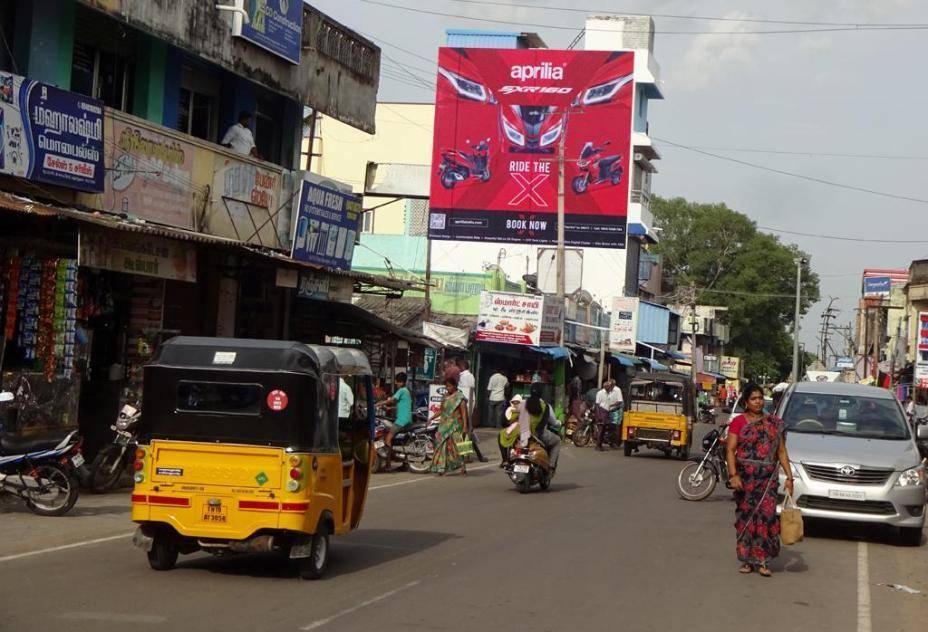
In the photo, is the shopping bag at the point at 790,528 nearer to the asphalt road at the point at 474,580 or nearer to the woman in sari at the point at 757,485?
the woman in sari at the point at 757,485

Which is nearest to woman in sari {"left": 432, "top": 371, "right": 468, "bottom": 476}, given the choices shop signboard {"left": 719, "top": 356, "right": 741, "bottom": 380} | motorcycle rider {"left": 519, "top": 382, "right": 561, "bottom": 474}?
motorcycle rider {"left": 519, "top": 382, "right": 561, "bottom": 474}

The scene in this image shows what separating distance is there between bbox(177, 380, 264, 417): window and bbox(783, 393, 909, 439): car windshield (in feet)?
27.9

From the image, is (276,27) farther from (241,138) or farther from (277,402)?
(277,402)

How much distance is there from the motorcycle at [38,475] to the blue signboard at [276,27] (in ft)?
31.1

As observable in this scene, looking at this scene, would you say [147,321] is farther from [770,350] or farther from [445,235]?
[770,350]

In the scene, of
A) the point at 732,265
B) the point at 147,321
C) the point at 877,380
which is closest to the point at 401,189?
the point at 147,321

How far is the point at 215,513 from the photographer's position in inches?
397

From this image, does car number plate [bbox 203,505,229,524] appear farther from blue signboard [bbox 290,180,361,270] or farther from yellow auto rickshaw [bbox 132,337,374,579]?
blue signboard [bbox 290,180,361,270]

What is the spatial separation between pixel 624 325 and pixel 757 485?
102 feet

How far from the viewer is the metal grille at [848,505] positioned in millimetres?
14727

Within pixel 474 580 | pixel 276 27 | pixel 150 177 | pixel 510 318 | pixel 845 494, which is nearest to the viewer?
pixel 474 580

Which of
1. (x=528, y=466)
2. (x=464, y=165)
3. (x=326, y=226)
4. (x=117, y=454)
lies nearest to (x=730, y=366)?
(x=464, y=165)

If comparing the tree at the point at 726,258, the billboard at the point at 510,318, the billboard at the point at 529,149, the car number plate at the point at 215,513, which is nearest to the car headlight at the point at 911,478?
the car number plate at the point at 215,513

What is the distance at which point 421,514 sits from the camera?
1584cm
